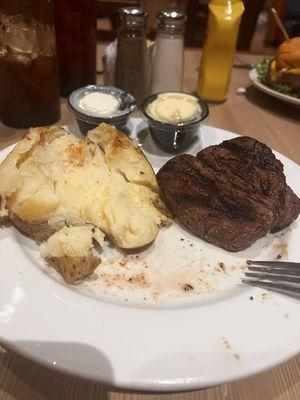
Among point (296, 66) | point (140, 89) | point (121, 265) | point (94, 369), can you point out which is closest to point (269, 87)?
point (296, 66)

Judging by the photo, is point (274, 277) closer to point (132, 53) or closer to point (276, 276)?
point (276, 276)

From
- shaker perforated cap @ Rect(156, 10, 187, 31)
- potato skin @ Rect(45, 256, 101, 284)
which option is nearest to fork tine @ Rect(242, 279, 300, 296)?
potato skin @ Rect(45, 256, 101, 284)

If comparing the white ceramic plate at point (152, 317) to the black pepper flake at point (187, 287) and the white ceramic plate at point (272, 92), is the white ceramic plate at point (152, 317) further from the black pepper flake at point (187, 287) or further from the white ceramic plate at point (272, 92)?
the white ceramic plate at point (272, 92)

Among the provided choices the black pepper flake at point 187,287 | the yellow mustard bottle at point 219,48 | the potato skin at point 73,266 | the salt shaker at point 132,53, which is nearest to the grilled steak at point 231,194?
the black pepper flake at point 187,287

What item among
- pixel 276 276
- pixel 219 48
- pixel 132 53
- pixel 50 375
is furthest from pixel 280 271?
pixel 219 48

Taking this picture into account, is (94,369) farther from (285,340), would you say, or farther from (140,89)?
(140,89)
